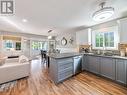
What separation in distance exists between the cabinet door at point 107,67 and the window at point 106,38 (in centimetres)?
82

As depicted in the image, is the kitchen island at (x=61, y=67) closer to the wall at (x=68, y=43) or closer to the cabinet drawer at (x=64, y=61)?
the cabinet drawer at (x=64, y=61)

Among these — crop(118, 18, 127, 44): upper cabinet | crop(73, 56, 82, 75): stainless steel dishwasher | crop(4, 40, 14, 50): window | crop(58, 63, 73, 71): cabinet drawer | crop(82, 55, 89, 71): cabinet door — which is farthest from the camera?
crop(4, 40, 14, 50): window

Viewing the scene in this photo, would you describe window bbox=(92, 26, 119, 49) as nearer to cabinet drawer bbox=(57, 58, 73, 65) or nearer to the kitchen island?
the kitchen island

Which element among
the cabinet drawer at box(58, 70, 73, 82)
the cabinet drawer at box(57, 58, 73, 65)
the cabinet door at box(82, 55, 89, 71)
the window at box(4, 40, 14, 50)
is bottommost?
the cabinet drawer at box(58, 70, 73, 82)

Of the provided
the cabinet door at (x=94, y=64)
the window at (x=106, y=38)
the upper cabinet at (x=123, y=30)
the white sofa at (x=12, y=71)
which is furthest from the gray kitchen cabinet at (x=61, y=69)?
the upper cabinet at (x=123, y=30)

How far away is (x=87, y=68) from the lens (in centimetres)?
398

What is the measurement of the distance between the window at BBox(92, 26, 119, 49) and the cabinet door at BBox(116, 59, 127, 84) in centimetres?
96

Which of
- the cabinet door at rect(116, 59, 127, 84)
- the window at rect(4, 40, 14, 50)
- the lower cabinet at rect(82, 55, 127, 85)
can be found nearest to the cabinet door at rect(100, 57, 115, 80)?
the lower cabinet at rect(82, 55, 127, 85)

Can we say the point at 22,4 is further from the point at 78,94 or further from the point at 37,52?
the point at 37,52

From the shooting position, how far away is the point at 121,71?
2625 mm

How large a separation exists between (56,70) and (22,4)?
7.18ft

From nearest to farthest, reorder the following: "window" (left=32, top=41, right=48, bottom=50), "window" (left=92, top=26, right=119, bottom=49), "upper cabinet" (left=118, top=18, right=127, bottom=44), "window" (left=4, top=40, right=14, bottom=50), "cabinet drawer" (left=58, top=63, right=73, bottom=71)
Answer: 1. "upper cabinet" (left=118, top=18, right=127, bottom=44)
2. "cabinet drawer" (left=58, top=63, right=73, bottom=71)
3. "window" (left=92, top=26, right=119, bottom=49)
4. "window" (left=4, top=40, right=14, bottom=50)
5. "window" (left=32, top=41, right=48, bottom=50)

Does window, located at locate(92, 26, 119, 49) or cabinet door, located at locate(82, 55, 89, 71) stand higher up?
window, located at locate(92, 26, 119, 49)

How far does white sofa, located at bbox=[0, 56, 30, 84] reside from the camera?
109 inches
